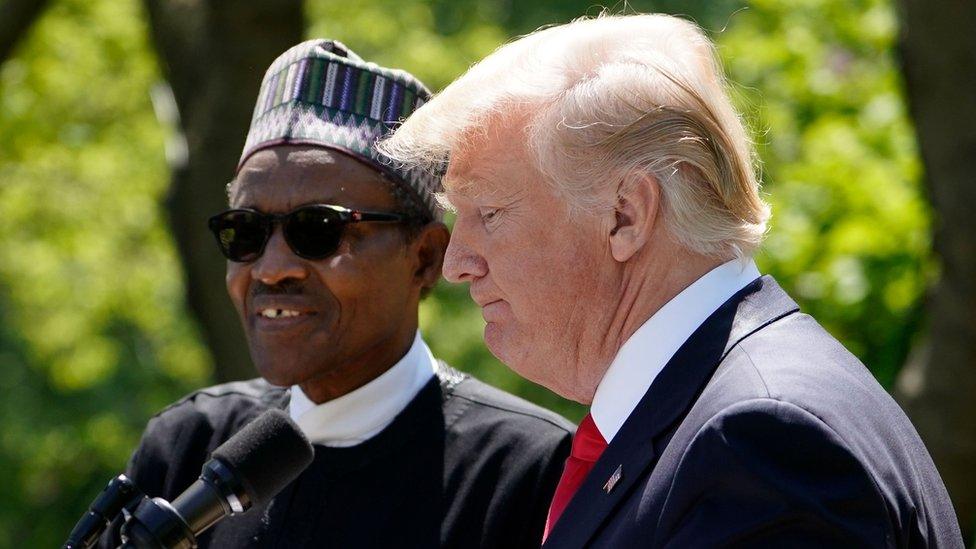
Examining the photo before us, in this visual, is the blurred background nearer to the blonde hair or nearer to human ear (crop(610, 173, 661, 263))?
the blonde hair

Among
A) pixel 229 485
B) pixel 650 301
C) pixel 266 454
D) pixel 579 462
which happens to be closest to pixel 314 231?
pixel 266 454

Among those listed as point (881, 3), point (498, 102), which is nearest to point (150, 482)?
point (498, 102)

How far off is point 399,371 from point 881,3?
6828mm

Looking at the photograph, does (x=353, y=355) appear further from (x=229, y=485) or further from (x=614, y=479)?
(x=614, y=479)

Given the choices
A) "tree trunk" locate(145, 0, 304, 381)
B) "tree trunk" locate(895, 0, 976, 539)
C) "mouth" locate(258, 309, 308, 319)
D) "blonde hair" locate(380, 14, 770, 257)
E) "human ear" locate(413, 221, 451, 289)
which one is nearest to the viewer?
"blonde hair" locate(380, 14, 770, 257)

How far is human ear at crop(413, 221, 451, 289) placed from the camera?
A: 3.46m

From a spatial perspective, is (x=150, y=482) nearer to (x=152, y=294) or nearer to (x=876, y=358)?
(x=876, y=358)

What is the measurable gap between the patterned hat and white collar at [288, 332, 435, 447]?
47 centimetres

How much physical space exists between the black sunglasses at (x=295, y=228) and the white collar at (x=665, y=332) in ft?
3.57

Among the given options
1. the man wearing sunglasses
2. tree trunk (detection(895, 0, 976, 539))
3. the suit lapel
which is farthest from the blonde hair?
tree trunk (detection(895, 0, 976, 539))

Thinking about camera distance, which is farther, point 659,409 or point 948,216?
point 948,216

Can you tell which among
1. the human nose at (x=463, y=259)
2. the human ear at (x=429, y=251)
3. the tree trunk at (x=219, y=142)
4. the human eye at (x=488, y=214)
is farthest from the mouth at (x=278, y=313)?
the tree trunk at (x=219, y=142)

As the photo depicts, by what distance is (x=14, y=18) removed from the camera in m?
7.94

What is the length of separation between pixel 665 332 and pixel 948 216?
338cm
